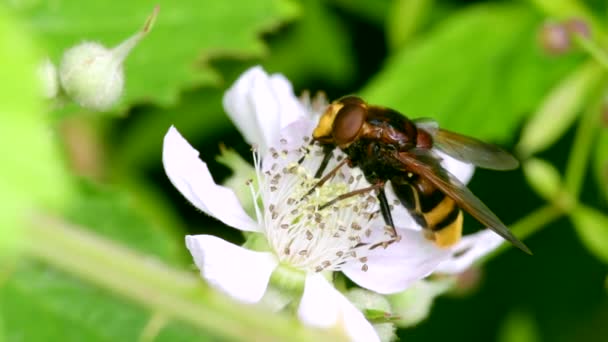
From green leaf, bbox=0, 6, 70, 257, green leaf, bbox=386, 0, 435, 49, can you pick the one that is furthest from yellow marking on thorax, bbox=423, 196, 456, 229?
green leaf, bbox=0, 6, 70, 257

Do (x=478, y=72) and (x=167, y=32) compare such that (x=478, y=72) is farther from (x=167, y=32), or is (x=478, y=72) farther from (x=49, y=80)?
(x=49, y=80)

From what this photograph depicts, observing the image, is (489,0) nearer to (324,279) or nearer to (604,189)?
(604,189)

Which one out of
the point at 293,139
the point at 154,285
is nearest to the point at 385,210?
the point at 293,139

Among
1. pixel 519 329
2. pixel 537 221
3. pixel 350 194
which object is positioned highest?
pixel 350 194

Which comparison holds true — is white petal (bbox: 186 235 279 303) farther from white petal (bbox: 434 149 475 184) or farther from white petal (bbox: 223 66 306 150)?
white petal (bbox: 434 149 475 184)

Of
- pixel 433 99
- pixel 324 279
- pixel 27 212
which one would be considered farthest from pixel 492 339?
pixel 27 212
